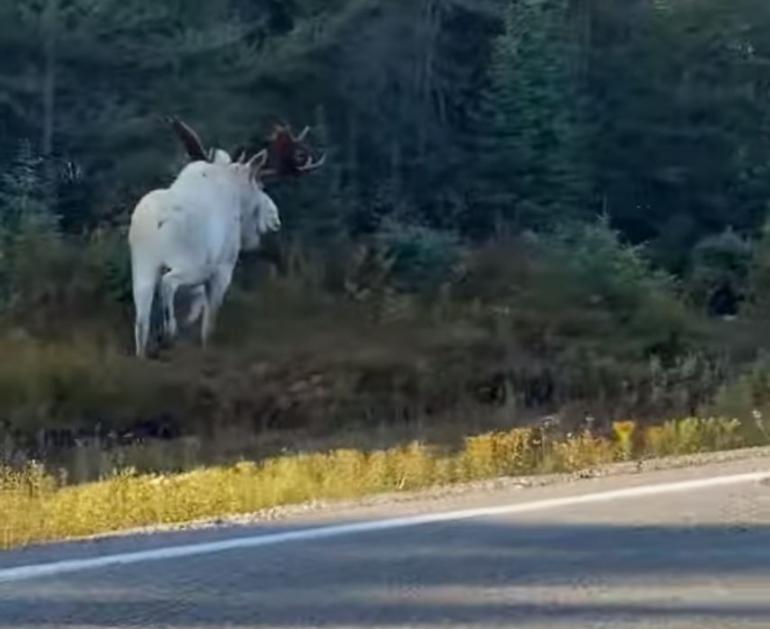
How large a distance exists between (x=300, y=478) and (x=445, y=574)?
4718 millimetres

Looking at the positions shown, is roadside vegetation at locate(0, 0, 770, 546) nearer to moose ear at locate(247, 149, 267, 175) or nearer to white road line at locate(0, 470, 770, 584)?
moose ear at locate(247, 149, 267, 175)

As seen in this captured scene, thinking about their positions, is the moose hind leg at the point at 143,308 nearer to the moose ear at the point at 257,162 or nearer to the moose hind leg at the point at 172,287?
the moose hind leg at the point at 172,287

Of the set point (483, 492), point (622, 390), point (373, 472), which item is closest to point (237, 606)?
point (483, 492)

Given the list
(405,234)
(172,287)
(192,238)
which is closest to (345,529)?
(172,287)

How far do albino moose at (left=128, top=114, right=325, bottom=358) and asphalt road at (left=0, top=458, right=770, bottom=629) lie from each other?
522 inches

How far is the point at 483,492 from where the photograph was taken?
1059 centimetres

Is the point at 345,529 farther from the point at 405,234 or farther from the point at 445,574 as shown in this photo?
the point at 405,234

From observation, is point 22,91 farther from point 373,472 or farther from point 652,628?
point 652,628

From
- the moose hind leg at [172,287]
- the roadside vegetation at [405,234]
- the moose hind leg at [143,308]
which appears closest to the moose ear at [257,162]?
the moose hind leg at [172,287]

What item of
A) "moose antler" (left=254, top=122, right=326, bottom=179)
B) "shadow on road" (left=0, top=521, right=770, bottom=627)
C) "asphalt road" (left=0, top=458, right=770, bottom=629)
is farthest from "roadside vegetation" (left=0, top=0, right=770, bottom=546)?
"shadow on road" (left=0, top=521, right=770, bottom=627)

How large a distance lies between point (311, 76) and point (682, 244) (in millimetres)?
6307

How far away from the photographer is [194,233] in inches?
911

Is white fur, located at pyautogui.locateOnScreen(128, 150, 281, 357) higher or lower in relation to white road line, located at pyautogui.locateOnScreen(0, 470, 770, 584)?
higher

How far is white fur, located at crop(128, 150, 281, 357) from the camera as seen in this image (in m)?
23.0
